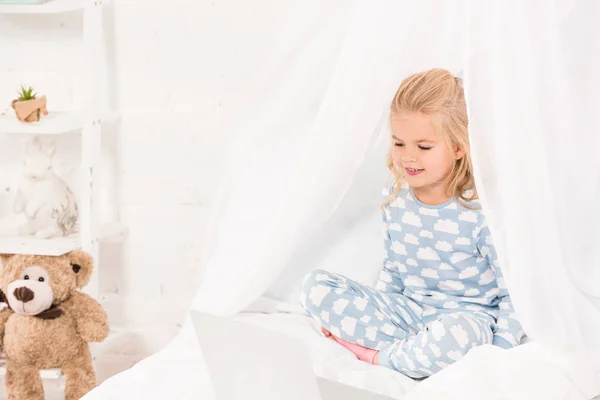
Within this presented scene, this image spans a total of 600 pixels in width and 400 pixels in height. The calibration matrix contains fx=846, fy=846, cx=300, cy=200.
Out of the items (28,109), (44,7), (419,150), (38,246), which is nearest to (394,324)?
(419,150)

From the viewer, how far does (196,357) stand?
1.65m

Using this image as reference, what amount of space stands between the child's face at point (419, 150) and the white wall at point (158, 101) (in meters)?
0.69

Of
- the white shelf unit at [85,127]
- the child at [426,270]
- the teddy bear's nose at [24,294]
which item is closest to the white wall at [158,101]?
the white shelf unit at [85,127]

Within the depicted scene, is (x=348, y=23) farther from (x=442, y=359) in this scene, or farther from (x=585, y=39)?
(x=442, y=359)

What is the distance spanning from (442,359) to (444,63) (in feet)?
2.01

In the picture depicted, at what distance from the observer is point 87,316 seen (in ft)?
7.16

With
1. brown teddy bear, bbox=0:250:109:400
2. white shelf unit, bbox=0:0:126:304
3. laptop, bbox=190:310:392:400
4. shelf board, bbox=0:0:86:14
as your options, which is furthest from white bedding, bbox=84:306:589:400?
shelf board, bbox=0:0:86:14

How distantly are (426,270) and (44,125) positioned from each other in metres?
1.03

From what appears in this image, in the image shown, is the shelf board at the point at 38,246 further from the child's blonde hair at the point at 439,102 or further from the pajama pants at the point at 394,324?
the child's blonde hair at the point at 439,102

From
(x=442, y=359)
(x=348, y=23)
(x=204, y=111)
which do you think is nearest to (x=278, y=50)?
(x=348, y=23)

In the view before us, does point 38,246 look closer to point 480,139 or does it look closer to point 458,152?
point 458,152

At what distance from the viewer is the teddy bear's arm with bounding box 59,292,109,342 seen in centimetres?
217

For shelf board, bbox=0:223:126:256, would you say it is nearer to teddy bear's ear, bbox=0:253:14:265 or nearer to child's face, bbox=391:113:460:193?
teddy bear's ear, bbox=0:253:14:265

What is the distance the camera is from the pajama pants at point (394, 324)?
1641 millimetres
